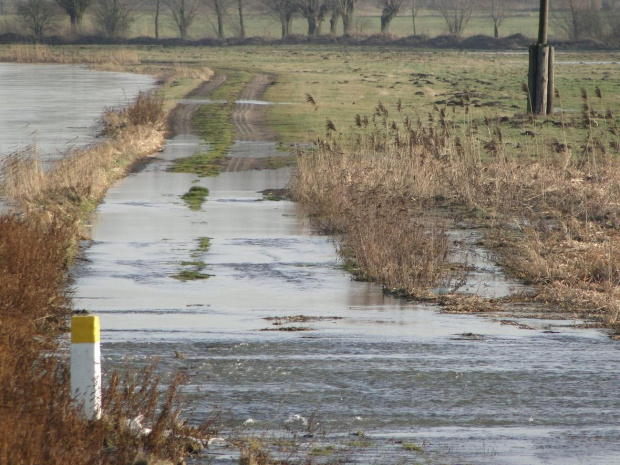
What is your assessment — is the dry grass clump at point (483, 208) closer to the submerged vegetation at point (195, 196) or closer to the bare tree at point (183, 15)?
the submerged vegetation at point (195, 196)

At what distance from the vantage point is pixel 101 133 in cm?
2956

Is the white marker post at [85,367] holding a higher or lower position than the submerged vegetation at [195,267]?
higher

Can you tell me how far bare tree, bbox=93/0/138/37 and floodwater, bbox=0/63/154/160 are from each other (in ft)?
108

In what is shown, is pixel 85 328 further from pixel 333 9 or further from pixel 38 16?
pixel 333 9

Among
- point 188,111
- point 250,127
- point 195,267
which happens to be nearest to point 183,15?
point 188,111

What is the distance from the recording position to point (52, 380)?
6164mm

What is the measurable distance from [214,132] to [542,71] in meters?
9.04

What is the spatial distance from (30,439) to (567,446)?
11.2 ft

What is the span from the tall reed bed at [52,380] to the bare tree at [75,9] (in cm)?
9039

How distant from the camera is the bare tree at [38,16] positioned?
330ft

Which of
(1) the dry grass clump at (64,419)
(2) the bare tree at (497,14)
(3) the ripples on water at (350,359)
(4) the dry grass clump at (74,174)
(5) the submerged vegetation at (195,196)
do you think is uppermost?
(2) the bare tree at (497,14)

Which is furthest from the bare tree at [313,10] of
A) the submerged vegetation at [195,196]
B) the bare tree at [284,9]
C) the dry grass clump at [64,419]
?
the dry grass clump at [64,419]

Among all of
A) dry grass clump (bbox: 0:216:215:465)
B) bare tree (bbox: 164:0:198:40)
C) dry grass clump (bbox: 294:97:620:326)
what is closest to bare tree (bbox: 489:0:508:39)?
bare tree (bbox: 164:0:198:40)

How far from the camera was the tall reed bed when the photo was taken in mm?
5242
